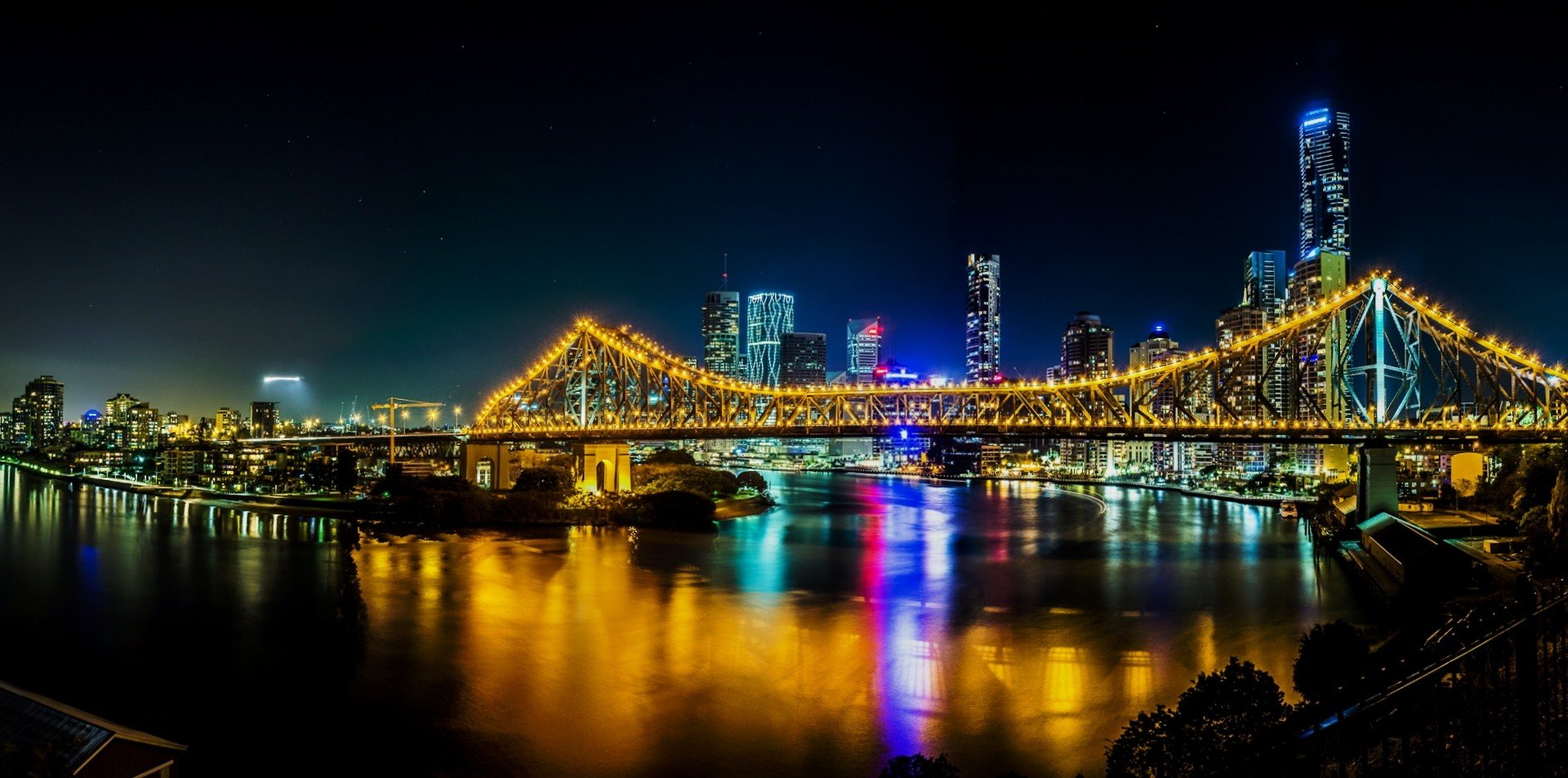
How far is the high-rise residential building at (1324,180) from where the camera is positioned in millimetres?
160875

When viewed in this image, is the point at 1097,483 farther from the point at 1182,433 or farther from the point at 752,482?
the point at 1182,433

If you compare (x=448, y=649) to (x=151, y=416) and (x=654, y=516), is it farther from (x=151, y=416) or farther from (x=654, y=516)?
(x=151, y=416)

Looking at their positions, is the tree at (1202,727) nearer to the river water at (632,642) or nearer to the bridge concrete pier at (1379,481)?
the river water at (632,642)

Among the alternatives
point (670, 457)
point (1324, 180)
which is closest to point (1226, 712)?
point (670, 457)

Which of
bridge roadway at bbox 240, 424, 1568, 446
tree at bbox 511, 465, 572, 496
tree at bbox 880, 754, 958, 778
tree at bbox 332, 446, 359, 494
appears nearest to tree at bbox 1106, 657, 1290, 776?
tree at bbox 880, 754, 958, 778

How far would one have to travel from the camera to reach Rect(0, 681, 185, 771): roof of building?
34.2 feet

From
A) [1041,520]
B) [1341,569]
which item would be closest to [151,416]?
[1041,520]

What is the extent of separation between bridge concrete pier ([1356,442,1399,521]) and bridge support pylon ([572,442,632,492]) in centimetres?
3773

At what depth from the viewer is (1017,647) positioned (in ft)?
71.6

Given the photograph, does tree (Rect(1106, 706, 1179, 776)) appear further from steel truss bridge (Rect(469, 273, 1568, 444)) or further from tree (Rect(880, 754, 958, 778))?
steel truss bridge (Rect(469, 273, 1568, 444))

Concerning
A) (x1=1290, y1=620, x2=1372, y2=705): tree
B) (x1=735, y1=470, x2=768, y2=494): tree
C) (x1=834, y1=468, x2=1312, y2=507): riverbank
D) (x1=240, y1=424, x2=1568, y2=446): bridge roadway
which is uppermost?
(x1=240, y1=424, x2=1568, y2=446): bridge roadway

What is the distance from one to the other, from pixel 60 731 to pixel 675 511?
130ft

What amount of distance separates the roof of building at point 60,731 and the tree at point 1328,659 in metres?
15.8

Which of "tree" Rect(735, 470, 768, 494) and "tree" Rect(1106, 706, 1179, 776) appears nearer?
"tree" Rect(1106, 706, 1179, 776)
